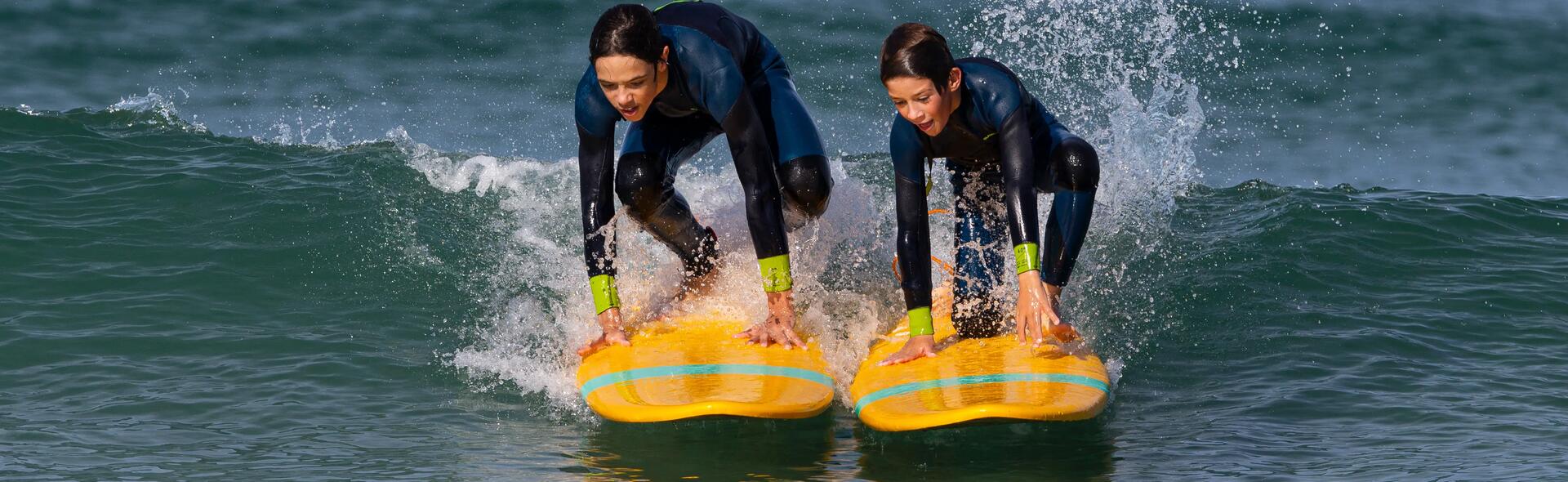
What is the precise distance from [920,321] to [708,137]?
4.20 feet

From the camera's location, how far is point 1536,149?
11.4 meters

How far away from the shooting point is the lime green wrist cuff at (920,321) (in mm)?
5570

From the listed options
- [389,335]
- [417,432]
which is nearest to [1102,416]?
[417,432]

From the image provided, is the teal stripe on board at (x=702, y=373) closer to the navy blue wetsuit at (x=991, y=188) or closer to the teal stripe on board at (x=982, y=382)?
the teal stripe on board at (x=982, y=382)

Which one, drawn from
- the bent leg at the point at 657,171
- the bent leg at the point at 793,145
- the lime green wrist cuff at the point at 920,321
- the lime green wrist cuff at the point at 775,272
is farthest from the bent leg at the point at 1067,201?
the bent leg at the point at 657,171

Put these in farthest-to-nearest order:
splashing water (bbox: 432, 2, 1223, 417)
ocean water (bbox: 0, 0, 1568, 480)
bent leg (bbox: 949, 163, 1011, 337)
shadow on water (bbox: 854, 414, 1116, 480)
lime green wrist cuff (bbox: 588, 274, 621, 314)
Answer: splashing water (bbox: 432, 2, 1223, 417) < bent leg (bbox: 949, 163, 1011, 337) < lime green wrist cuff (bbox: 588, 274, 621, 314) < ocean water (bbox: 0, 0, 1568, 480) < shadow on water (bbox: 854, 414, 1116, 480)

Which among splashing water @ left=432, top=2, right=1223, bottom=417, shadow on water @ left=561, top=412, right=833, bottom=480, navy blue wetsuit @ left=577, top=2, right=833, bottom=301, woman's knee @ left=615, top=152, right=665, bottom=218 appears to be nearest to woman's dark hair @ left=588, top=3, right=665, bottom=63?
navy blue wetsuit @ left=577, top=2, right=833, bottom=301

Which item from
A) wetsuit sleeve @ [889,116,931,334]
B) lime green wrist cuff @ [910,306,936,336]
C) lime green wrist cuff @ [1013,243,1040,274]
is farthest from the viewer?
lime green wrist cuff @ [910,306,936,336]

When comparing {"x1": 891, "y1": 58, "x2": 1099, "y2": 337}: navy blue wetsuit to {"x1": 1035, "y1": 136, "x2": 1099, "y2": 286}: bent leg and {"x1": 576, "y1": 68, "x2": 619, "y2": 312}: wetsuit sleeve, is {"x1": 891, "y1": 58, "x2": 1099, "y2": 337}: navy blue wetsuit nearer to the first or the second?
{"x1": 1035, "y1": 136, "x2": 1099, "y2": 286}: bent leg

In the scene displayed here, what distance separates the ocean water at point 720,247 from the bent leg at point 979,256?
1.68ft

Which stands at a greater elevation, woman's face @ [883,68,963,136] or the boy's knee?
woman's face @ [883,68,963,136]

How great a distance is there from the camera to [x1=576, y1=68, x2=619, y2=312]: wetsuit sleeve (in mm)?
5500

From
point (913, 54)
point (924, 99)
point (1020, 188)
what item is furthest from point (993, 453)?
point (913, 54)

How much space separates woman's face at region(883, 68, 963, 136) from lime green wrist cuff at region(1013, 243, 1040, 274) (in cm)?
53
